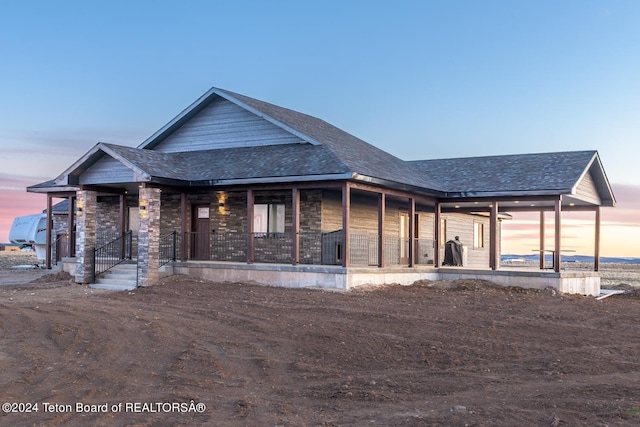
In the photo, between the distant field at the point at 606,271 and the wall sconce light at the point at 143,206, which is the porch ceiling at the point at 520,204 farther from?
the wall sconce light at the point at 143,206

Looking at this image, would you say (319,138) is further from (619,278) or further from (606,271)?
(606,271)

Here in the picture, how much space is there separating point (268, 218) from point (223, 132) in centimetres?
405

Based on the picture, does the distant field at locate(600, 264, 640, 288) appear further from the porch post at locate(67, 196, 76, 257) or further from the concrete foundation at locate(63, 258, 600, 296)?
the porch post at locate(67, 196, 76, 257)

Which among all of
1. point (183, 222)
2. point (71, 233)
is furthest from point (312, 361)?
point (71, 233)

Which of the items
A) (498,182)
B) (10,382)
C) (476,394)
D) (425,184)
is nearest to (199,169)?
(425,184)

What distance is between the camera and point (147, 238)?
21.4 meters

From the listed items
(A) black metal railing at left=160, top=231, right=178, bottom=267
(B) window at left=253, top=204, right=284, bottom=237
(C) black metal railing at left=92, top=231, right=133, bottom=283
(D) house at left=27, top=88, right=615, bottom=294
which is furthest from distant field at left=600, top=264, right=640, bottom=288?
(C) black metal railing at left=92, top=231, right=133, bottom=283

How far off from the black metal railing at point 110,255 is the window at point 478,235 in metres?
17.8

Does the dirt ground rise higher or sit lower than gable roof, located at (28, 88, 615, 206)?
lower

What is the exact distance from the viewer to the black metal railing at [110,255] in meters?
23.4

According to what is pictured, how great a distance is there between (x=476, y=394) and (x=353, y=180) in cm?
1253

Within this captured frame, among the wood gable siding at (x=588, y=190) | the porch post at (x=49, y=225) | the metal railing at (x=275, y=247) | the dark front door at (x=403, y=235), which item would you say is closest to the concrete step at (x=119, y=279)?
the metal railing at (x=275, y=247)

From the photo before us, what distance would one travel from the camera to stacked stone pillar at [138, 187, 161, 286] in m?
21.4

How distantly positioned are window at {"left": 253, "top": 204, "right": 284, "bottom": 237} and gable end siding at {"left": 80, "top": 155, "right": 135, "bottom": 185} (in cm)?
505
